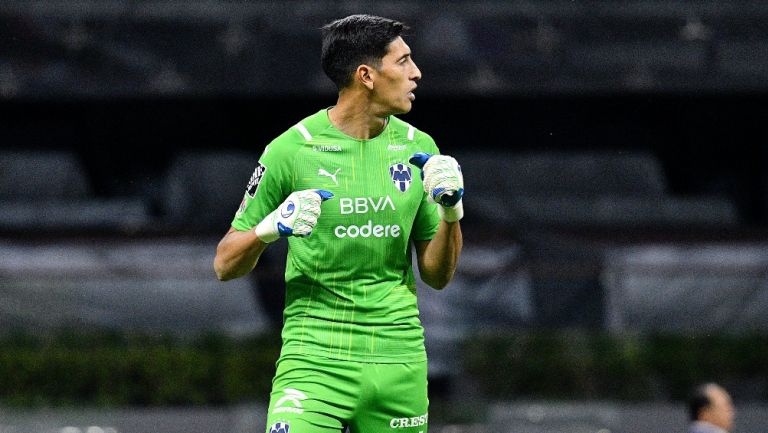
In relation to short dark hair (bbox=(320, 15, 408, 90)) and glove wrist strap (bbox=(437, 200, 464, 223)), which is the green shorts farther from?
short dark hair (bbox=(320, 15, 408, 90))

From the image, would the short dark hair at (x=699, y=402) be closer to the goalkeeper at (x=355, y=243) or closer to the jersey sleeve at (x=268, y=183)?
the goalkeeper at (x=355, y=243)

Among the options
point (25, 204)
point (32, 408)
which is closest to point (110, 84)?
point (25, 204)

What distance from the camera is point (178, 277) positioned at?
14.9 metres

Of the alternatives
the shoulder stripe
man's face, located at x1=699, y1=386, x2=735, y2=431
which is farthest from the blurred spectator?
the shoulder stripe

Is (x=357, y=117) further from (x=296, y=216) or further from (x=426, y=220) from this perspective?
(x=296, y=216)

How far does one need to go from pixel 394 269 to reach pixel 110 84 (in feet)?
42.1

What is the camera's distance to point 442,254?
488 cm

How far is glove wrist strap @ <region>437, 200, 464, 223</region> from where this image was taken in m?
4.67

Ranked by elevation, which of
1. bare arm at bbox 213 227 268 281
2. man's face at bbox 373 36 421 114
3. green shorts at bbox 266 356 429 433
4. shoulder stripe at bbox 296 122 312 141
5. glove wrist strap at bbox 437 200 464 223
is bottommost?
green shorts at bbox 266 356 429 433

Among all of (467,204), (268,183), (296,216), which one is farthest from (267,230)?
(467,204)

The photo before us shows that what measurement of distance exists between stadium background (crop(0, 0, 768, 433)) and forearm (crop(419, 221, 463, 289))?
790 cm

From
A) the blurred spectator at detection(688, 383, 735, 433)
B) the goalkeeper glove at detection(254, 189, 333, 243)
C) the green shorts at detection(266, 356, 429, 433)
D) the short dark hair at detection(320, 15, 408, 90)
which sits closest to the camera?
the goalkeeper glove at detection(254, 189, 333, 243)

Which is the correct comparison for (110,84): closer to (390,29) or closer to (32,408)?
(32,408)

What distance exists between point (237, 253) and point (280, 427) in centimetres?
67
